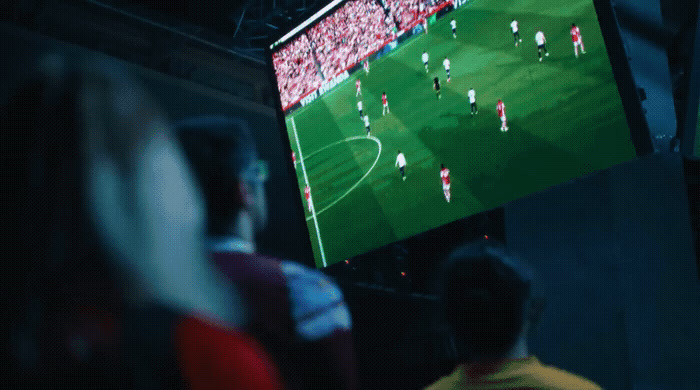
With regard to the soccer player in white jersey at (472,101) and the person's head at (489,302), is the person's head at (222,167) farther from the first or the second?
the soccer player in white jersey at (472,101)

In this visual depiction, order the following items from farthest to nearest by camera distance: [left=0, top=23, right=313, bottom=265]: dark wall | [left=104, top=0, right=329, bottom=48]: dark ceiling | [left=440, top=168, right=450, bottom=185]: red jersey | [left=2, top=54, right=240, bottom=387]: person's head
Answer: [left=104, top=0, right=329, bottom=48]: dark ceiling, [left=0, top=23, right=313, bottom=265]: dark wall, [left=440, top=168, right=450, bottom=185]: red jersey, [left=2, top=54, right=240, bottom=387]: person's head

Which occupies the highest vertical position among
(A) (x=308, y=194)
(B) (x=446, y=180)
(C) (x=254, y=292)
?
(C) (x=254, y=292)

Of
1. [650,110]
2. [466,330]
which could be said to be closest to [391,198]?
[650,110]

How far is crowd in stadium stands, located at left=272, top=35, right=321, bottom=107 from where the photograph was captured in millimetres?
5152

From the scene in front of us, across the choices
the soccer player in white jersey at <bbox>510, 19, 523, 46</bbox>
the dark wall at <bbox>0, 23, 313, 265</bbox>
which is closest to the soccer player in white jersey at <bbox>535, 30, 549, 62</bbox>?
the soccer player in white jersey at <bbox>510, 19, 523, 46</bbox>

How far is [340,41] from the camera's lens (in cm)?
488

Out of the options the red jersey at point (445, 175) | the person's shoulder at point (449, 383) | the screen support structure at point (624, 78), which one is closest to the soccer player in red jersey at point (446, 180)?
the red jersey at point (445, 175)

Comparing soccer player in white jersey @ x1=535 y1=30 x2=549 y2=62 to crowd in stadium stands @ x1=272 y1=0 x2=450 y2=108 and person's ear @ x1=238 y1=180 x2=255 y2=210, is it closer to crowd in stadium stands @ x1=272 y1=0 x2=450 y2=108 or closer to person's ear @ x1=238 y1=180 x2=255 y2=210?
crowd in stadium stands @ x1=272 y1=0 x2=450 y2=108

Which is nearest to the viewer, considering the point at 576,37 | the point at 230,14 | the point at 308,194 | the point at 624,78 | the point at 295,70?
the point at 624,78

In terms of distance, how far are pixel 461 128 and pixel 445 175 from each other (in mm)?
333

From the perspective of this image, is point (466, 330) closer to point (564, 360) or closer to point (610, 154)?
point (610, 154)

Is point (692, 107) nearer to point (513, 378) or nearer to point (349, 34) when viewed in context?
point (513, 378)

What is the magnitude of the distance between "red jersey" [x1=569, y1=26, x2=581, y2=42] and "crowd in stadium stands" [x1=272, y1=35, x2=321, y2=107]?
2.31 meters

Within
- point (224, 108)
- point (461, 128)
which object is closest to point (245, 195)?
point (461, 128)
